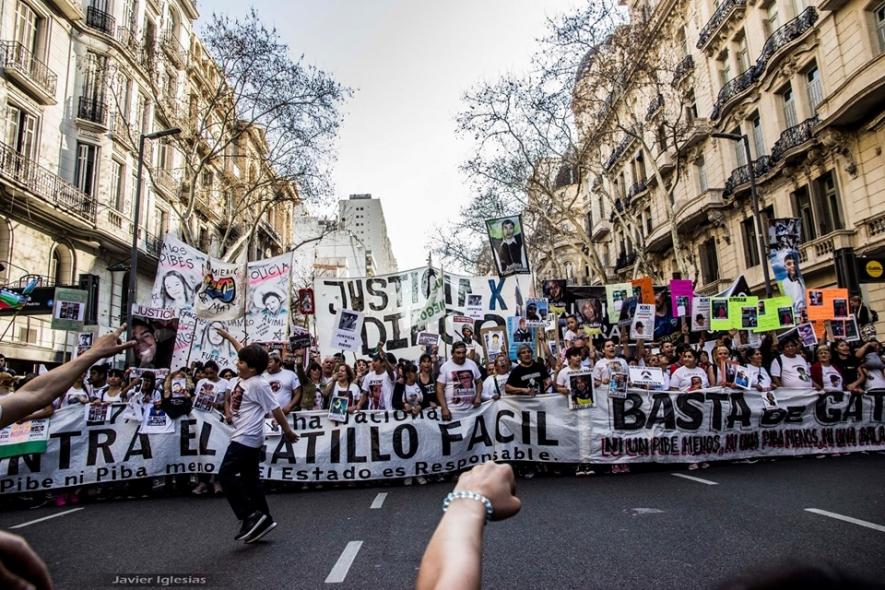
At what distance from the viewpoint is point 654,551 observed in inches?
187

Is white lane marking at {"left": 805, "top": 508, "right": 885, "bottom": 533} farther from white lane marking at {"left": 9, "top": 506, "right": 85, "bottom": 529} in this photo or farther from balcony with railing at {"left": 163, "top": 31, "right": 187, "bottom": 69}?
balcony with railing at {"left": 163, "top": 31, "right": 187, "bottom": 69}

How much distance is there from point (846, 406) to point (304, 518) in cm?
876

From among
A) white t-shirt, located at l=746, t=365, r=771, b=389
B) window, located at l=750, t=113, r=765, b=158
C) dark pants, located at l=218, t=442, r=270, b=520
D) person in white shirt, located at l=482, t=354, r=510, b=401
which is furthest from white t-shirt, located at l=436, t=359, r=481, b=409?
window, located at l=750, t=113, r=765, b=158

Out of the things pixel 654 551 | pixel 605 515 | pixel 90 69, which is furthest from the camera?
pixel 90 69

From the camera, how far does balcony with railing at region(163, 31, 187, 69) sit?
29828 mm

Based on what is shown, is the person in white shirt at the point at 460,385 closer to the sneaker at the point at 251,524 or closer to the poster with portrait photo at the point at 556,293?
the sneaker at the point at 251,524

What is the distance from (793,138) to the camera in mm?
24391

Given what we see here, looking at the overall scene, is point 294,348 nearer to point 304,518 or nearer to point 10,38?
point 304,518

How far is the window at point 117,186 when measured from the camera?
2583 cm

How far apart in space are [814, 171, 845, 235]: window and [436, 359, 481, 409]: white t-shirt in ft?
64.6

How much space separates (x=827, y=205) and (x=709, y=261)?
31.8 feet

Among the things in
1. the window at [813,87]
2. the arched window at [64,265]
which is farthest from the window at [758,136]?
the arched window at [64,265]

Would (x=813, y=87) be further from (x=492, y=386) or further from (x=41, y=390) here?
→ (x=41, y=390)

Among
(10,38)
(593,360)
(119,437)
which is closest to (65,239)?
(10,38)
